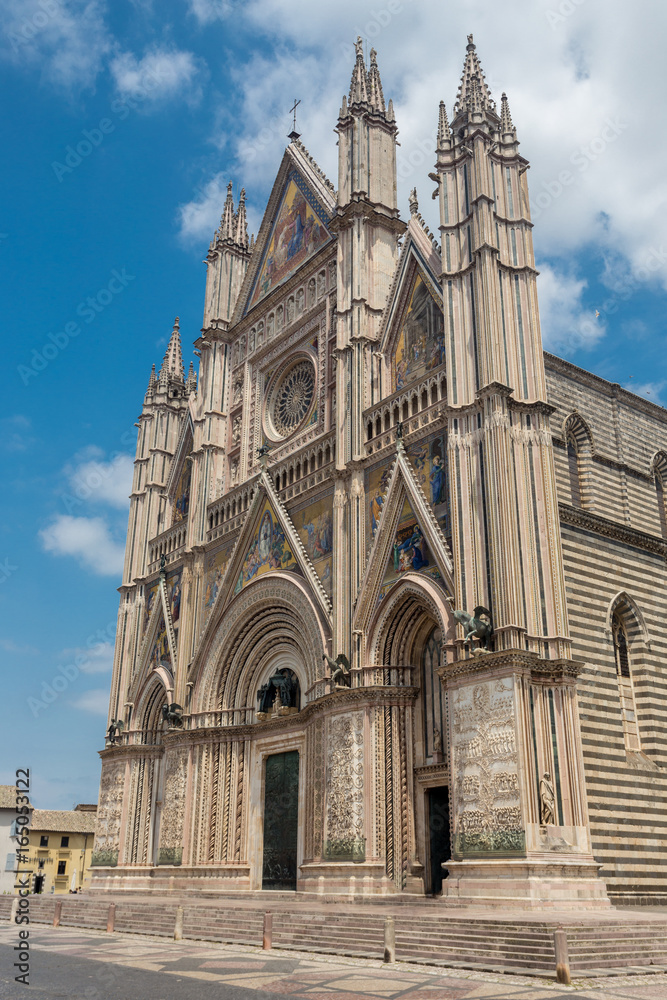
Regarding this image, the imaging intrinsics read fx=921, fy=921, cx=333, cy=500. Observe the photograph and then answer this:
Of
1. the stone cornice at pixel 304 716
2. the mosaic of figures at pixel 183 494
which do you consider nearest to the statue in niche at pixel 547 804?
the stone cornice at pixel 304 716

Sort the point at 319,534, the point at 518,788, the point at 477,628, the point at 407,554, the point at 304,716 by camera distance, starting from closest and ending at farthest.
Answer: the point at 518,788, the point at 477,628, the point at 407,554, the point at 304,716, the point at 319,534

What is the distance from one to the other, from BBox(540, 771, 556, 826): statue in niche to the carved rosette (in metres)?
5.52

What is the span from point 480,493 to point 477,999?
1209 cm

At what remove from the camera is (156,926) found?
20047mm

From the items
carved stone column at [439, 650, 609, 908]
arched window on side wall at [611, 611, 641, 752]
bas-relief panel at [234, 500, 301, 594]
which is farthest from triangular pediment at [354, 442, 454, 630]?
arched window on side wall at [611, 611, 641, 752]

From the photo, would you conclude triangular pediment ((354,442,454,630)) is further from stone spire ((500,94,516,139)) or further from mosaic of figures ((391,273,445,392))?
stone spire ((500,94,516,139))

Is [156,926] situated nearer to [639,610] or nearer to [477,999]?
[477,999]

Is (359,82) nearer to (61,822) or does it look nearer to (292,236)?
(292,236)

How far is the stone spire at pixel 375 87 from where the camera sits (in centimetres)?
3045

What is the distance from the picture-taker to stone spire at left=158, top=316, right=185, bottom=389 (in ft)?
134

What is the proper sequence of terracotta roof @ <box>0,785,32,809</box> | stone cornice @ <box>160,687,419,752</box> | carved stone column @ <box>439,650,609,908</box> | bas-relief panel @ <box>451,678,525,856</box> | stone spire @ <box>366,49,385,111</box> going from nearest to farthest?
carved stone column @ <box>439,650,609,908</box> → bas-relief panel @ <box>451,678,525,856</box> → stone cornice @ <box>160,687,419,752</box> → stone spire @ <box>366,49,385,111</box> → terracotta roof @ <box>0,785,32,809</box>

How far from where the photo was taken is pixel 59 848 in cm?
5753

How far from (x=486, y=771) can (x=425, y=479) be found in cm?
745

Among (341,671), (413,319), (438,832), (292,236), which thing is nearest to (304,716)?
(341,671)
